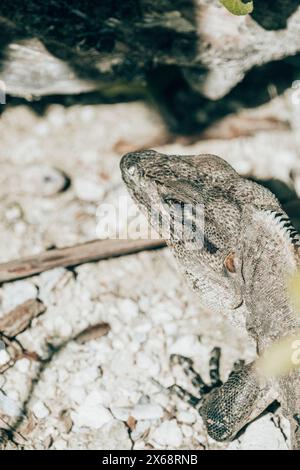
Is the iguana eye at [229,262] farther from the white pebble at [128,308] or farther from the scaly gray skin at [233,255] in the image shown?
the white pebble at [128,308]

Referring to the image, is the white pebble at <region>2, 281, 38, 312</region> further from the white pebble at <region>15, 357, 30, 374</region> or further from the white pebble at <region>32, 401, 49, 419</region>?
the white pebble at <region>32, 401, 49, 419</region>

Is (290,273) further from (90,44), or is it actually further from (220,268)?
(90,44)

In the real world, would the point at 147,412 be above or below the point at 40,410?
above

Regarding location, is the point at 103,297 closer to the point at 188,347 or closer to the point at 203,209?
the point at 188,347

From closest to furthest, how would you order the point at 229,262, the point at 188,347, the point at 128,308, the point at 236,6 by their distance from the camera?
the point at 236,6 → the point at 229,262 → the point at 188,347 → the point at 128,308

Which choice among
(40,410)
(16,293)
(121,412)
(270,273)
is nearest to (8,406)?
(40,410)
